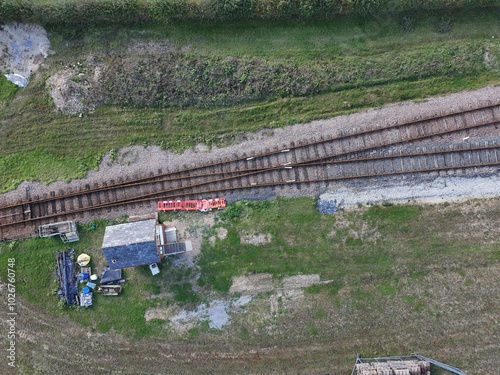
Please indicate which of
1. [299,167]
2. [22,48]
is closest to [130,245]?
[299,167]

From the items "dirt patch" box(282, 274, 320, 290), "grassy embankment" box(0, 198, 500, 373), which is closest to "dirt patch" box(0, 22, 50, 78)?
"grassy embankment" box(0, 198, 500, 373)

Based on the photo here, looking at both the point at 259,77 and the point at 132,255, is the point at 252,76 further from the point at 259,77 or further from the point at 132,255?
the point at 132,255

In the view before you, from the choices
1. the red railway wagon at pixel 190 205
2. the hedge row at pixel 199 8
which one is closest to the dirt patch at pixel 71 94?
the hedge row at pixel 199 8

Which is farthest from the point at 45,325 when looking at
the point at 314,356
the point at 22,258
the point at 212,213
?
the point at 314,356

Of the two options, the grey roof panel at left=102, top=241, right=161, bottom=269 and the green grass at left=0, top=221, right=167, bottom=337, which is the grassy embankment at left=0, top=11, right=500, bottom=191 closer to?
the green grass at left=0, top=221, right=167, bottom=337

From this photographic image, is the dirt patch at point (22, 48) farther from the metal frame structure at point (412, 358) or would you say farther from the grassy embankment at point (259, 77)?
the metal frame structure at point (412, 358)

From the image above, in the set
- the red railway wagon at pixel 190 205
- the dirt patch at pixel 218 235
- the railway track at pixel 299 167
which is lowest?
the dirt patch at pixel 218 235

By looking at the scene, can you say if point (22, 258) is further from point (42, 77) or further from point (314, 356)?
point (314, 356)

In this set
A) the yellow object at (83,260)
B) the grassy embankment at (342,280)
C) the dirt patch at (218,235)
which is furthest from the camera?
the dirt patch at (218,235)
